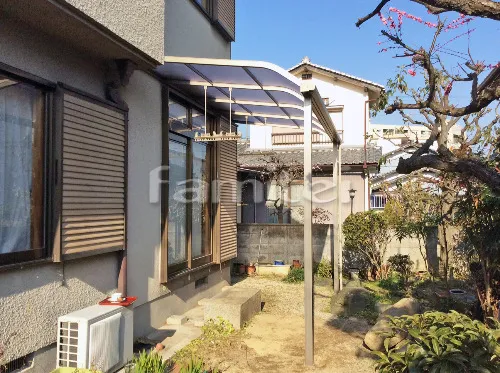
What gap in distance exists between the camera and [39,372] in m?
3.80

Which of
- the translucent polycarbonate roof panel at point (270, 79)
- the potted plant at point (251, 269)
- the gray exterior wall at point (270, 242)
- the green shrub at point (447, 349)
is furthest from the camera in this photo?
the gray exterior wall at point (270, 242)

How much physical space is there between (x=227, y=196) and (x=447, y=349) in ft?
19.4

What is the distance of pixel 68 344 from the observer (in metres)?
3.78

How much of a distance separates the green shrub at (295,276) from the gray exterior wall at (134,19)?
6680 millimetres

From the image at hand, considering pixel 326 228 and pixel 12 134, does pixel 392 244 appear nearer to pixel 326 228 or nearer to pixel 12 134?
pixel 326 228

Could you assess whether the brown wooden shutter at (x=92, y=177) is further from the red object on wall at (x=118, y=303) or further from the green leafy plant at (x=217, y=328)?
the green leafy plant at (x=217, y=328)

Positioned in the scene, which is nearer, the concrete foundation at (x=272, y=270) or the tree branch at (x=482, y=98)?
the tree branch at (x=482, y=98)

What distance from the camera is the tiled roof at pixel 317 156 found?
599 inches

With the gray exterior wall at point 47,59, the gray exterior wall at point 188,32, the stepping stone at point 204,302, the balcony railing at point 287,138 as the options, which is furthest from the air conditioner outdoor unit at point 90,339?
the balcony railing at point 287,138

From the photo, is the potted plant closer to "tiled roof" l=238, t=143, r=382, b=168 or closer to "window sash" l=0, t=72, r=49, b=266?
"tiled roof" l=238, t=143, r=382, b=168

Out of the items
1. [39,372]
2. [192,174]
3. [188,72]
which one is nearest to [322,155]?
[192,174]

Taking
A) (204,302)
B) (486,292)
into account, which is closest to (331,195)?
(486,292)

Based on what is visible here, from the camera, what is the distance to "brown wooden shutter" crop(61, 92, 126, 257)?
4.08m

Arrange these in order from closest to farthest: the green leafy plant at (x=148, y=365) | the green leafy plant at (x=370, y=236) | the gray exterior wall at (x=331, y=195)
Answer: the green leafy plant at (x=148, y=365) → the green leafy plant at (x=370, y=236) → the gray exterior wall at (x=331, y=195)
